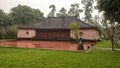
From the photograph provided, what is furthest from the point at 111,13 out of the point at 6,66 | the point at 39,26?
the point at 39,26

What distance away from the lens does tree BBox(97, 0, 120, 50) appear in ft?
54.4

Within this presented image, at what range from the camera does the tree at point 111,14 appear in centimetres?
1659

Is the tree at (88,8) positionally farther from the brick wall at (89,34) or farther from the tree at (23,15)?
the brick wall at (89,34)

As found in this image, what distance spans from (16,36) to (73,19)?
41.9 ft

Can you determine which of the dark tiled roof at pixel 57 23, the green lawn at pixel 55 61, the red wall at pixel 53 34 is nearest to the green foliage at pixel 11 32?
the dark tiled roof at pixel 57 23

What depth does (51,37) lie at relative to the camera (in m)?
35.3

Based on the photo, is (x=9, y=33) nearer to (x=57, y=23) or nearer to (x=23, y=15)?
(x=57, y=23)

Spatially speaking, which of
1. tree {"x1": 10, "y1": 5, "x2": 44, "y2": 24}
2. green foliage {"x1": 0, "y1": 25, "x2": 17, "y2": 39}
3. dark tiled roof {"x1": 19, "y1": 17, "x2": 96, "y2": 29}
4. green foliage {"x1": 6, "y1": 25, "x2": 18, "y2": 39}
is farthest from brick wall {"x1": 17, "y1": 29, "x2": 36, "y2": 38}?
tree {"x1": 10, "y1": 5, "x2": 44, "y2": 24}

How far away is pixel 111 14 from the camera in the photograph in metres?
17.6

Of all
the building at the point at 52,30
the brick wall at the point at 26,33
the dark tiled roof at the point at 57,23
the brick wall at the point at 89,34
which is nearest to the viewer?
the brick wall at the point at 89,34

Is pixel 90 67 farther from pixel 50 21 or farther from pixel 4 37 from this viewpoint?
pixel 4 37

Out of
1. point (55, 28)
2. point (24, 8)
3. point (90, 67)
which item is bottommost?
point (90, 67)

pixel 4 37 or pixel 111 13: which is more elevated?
pixel 111 13

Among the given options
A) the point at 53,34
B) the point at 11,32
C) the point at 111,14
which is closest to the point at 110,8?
the point at 111,14
